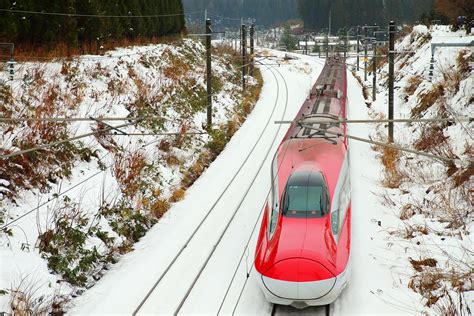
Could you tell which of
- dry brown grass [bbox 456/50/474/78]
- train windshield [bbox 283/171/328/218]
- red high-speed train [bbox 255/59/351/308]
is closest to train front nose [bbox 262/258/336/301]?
red high-speed train [bbox 255/59/351/308]

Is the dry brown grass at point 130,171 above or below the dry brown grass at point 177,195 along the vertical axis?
above

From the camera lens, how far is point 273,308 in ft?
31.7

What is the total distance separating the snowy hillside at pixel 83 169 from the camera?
33.4 feet

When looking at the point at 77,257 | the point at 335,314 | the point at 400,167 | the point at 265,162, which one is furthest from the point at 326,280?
the point at 265,162

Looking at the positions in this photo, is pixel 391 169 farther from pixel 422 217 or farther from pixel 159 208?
pixel 159 208

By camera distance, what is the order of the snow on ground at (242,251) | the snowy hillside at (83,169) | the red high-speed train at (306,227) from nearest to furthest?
the red high-speed train at (306,227), the snow on ground at (242,251), the snowy hillside at (83,169)

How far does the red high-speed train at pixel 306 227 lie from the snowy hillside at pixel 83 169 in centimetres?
275

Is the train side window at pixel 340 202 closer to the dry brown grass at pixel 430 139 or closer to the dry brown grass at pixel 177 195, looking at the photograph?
the dry brown grass at pixel 177 195

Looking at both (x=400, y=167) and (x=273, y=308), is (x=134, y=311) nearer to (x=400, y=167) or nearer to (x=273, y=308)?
(x=273, y=308)

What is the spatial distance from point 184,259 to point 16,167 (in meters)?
4.69

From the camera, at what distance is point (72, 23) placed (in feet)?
75.5

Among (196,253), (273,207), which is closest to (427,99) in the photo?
(273,207)

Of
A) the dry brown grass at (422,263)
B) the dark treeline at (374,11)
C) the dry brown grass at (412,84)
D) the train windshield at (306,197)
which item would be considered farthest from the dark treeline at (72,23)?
the dark treeline at (374,11)

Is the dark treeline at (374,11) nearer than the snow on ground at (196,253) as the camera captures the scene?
No
